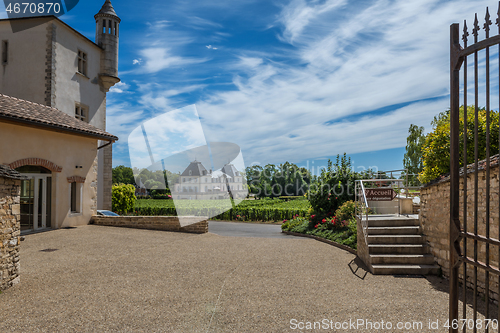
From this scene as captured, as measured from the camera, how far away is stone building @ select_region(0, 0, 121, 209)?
15.0 m

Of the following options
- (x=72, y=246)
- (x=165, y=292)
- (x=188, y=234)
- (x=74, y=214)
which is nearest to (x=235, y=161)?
(x=188, y=234)

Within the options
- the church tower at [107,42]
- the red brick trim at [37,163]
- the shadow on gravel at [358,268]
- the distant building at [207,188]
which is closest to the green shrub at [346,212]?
the shadow on gravel at [358,268]

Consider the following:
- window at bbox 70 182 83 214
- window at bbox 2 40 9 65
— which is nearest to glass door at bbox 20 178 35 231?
window at bbox 70 182 83 214

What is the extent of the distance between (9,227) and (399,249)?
811cm

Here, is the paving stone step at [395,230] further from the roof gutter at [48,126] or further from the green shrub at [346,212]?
the roof gutter at [48,126]

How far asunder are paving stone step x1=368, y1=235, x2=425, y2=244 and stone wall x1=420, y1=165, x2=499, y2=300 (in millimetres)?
222

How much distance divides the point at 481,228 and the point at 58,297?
23.6 feet

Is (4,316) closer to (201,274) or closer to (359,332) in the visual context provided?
(201,274)

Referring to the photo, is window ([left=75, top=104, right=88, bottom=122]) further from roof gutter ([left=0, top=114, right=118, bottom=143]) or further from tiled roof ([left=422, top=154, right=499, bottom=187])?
tiled roof ([left=422, top=154, right=499, bottom=187])

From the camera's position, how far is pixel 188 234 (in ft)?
41.1

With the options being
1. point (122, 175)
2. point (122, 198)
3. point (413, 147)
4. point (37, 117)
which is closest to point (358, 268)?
point (37, 117)

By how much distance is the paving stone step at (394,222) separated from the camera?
841 cm

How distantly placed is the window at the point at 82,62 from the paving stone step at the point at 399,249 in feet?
56.1

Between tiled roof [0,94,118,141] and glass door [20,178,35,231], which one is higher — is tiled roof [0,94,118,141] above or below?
above
